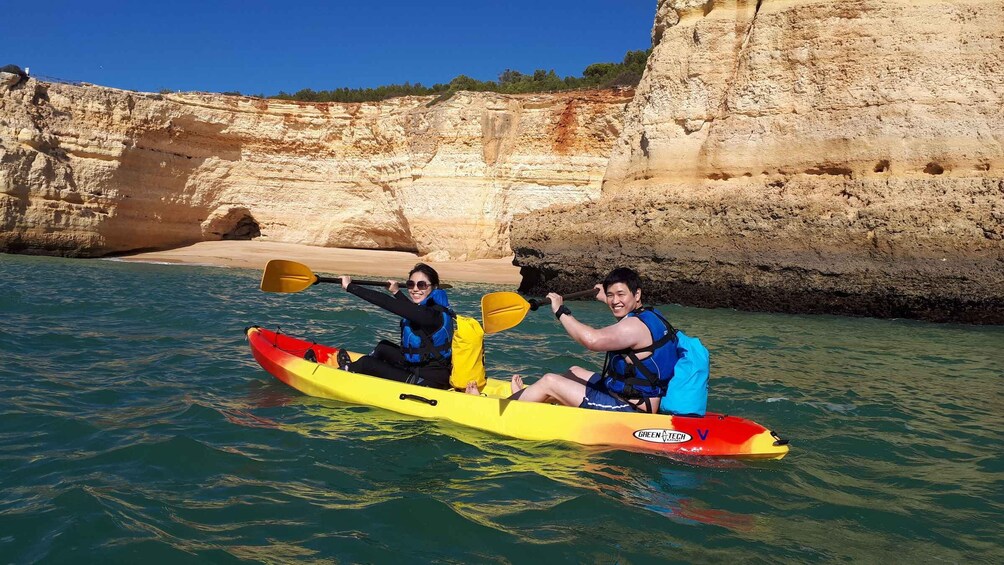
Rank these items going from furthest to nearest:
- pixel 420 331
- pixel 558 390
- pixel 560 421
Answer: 1. pixel 420 331
2. pixel 558 390
3. pixel 560 421

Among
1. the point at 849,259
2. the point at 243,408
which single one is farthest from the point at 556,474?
the point at 849,259

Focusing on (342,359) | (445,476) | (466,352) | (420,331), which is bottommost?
(445,476)

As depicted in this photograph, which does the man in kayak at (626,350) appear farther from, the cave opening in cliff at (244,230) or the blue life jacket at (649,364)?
the cave opening in cliff at (244,230)

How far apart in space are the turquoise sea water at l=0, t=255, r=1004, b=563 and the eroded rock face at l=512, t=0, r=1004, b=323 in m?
3.52

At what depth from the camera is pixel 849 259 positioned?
10781 millimetres

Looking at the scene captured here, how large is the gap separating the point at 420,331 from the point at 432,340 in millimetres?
112

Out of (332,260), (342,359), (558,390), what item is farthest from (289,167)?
(558,390)

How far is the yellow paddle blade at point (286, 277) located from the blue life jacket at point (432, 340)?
1659 mm

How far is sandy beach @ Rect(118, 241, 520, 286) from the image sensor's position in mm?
18266

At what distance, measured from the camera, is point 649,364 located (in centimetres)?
437

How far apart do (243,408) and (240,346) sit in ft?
8.86

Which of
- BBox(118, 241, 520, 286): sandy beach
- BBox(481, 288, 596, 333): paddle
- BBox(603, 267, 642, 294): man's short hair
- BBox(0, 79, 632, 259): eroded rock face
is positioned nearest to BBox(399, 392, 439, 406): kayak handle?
BBox(481, 288, 596, 333): paddle

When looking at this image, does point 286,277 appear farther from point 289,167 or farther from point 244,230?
point 244,230

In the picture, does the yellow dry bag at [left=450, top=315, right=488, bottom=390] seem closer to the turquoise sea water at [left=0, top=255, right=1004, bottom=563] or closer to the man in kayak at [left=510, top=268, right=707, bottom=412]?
the turquoise sea water at [left=0, top=255, right=1004, bottom=563]
